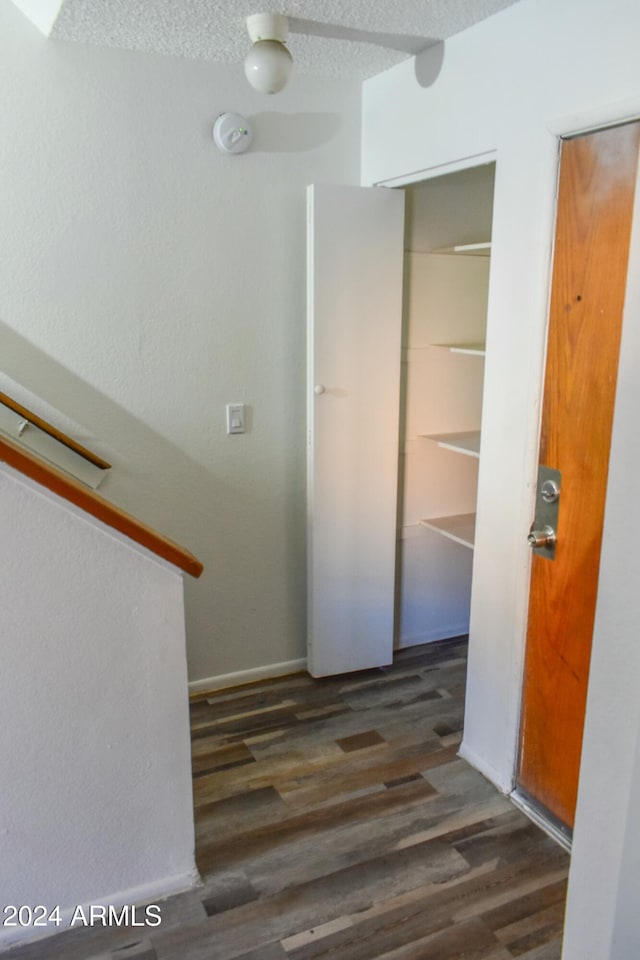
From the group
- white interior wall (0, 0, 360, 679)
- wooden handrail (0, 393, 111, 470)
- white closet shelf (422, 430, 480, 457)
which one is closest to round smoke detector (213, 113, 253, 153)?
white interior wall (0, 0, 360, 679)

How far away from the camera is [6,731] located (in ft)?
5.33

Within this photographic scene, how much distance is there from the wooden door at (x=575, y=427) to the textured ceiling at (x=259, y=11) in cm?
60

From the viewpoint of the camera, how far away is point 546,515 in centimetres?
206

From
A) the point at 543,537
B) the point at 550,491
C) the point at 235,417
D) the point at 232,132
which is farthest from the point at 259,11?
the point at 543,537

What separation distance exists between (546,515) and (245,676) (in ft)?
4.93

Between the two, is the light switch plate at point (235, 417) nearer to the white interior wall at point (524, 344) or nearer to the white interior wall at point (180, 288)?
the white interior wall at point (180, 288)

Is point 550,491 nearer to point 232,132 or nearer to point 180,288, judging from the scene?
point 180,288

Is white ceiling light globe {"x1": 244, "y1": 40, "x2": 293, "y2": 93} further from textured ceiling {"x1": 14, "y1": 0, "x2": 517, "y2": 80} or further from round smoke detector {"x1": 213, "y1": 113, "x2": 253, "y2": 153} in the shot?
round smoke detector {"x1": 213, "y1": 113, "x2": 253, "y2": 153}

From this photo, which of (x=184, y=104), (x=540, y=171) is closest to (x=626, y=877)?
(x=540, y=171)

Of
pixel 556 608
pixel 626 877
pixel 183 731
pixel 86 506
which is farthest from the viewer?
pixel 556 608

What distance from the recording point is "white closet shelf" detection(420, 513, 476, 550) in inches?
113

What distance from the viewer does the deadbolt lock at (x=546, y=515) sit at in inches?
79.5

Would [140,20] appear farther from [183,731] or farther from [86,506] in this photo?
[183,731]

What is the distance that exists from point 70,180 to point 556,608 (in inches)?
79.1
